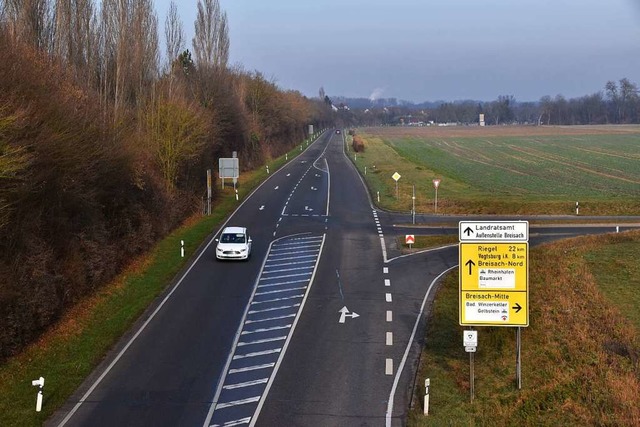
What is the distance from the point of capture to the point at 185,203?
42.9 metres

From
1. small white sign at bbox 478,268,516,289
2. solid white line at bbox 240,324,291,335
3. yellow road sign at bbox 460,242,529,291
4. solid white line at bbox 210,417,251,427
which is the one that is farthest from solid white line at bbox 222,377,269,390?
small white sign at bbox 478,268,516,289

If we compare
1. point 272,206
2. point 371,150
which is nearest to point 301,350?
point 272,206

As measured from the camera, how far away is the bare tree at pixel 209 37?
66.6 metres

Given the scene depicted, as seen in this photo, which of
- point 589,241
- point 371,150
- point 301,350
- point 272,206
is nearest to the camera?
point 301,350

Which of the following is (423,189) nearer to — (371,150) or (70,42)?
(70,42)

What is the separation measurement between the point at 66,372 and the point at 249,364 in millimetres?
4628

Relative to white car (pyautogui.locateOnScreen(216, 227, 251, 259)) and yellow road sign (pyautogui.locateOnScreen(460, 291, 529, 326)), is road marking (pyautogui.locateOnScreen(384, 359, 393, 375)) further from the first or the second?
white car (pyautogui.locateOnScreen(216, 227, 251, 259))

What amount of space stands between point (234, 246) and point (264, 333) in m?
10.5

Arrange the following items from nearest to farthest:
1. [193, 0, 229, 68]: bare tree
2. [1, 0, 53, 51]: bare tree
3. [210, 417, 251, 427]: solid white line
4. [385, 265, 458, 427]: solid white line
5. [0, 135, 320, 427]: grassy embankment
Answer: [210, 417, 251, 427]: solid white line → [385, 265, 458, 427]: solid white line → [0, 135, 320, 427]: grassy embankment → [1, 0, 53, 51]: bare tree → [193, 0, 229, 68]: bare tree

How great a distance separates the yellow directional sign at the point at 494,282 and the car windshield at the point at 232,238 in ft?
55.0

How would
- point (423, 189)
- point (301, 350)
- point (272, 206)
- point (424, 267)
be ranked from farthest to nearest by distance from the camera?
point (423, 189) → point (272, 206) → point (424, 267) → point (301, 350)

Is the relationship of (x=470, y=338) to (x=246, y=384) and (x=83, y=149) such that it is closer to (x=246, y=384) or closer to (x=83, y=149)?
(x=246, y=384)

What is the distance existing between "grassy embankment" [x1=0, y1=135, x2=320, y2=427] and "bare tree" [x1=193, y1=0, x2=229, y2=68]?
3820cm

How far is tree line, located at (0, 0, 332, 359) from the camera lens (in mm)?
18125
